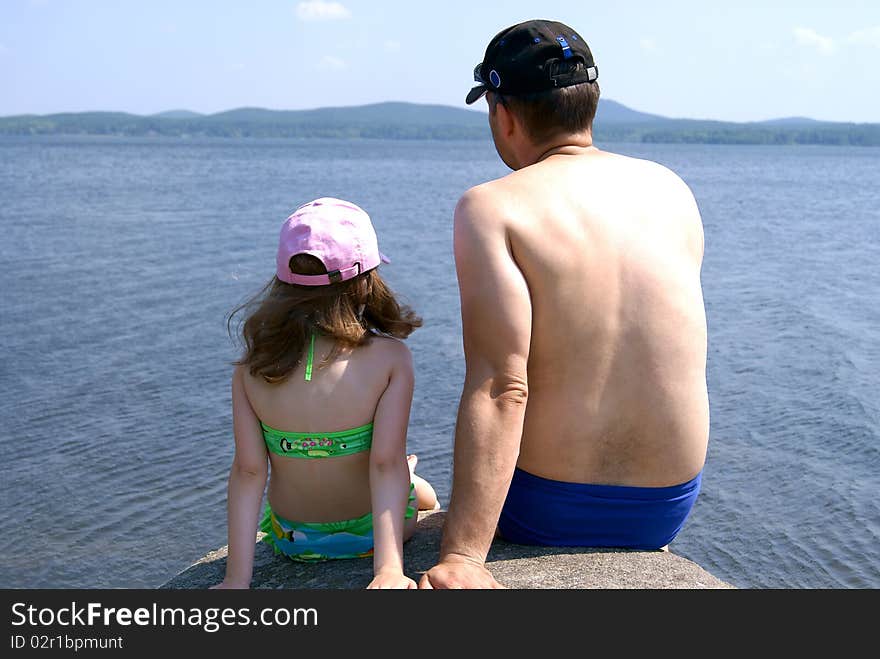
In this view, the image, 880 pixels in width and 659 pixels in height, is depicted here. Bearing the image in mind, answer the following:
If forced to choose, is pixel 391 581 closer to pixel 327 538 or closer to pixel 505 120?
pixel 327 538

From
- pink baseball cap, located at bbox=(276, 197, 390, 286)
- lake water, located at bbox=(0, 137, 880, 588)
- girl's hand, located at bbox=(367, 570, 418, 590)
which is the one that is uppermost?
pink baseball cap, located at bbox=(276, 197, 390, 286)

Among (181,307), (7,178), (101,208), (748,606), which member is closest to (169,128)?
(7,178)

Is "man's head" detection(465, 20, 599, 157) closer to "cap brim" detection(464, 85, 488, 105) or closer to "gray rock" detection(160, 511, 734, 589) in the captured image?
"cap brim" detection(464, 85, 488, 105)

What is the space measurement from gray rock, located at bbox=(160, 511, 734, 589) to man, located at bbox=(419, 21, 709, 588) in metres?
0.08

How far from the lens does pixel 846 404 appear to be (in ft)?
30.5

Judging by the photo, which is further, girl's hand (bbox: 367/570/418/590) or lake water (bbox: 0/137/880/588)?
lake water (bbox: 0/137/880/588)

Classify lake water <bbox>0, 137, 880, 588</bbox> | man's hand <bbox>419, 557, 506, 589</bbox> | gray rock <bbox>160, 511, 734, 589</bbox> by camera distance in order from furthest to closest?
lake water <bbox>0, 137, 880, 588</bbox>, gray rock <bbox>160, 511, 734, 589</bbox>, man's hand <bbox>419, 557, 506, 589</bbox>

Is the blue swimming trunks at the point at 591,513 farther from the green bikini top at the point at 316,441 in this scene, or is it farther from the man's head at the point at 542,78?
the man's head at the point at 542,78

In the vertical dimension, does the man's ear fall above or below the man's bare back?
above

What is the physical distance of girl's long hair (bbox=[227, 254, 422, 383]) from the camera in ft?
10.3

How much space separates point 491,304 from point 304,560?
1.16 m

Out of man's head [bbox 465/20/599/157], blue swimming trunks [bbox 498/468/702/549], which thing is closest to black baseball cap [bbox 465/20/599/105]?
man's head [bbox 465/20/599/157]

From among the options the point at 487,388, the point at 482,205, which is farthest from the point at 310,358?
the point at 482,205

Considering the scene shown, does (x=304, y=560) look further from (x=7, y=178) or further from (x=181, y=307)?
(x=7, y=178)
